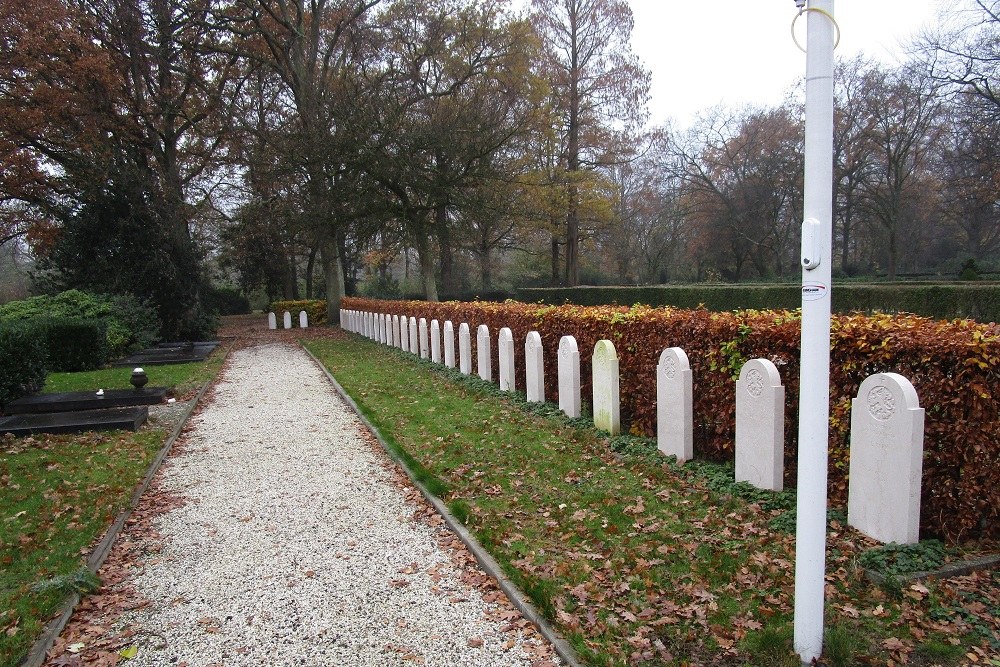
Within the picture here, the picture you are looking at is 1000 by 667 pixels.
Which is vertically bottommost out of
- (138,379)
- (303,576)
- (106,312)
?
(303,576)

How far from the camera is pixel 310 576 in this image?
4184 millimetres

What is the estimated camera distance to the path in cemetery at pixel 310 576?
332 cm

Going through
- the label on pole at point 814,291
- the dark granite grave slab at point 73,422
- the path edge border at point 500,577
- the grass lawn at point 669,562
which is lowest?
the path edge border at point 500,577

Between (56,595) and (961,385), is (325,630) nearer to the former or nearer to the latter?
(56,595)

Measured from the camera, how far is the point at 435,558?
14.4 ft

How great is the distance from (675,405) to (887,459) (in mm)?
2198

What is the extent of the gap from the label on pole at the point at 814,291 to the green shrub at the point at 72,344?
55.6ft

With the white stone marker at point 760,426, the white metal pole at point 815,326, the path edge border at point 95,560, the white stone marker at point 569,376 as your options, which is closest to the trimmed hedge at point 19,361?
the path edge border at point 95,560

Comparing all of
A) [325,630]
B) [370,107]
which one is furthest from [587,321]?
[370,107]

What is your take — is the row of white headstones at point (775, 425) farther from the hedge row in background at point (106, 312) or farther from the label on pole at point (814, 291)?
the hedge row in background at point (106, 312)

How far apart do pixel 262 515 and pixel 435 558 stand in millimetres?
1932


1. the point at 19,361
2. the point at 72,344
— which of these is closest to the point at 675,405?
the point at 19,361

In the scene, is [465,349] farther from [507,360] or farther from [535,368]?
[535,368]

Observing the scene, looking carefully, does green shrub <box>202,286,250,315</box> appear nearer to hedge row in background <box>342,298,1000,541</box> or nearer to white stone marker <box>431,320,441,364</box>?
white stone marker <box>431,320,441,364</box>
